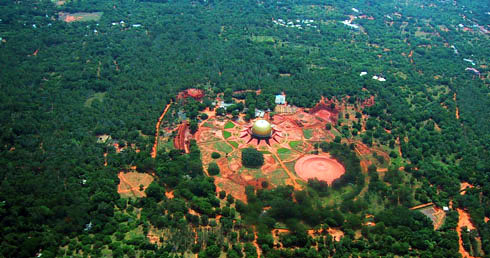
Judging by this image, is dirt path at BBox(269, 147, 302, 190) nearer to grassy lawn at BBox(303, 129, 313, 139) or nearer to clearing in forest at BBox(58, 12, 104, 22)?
grassy lawn at BBox(303, 129, 313, 139)

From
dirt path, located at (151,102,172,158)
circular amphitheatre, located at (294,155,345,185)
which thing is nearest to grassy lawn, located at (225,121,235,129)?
dirt path, located at (151,102,172,158)

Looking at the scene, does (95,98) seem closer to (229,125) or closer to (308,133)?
(229,125)

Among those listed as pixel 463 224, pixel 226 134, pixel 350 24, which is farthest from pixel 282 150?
pixel 350 24

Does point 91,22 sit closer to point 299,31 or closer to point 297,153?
point 299,31

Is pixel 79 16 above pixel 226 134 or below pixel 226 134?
above

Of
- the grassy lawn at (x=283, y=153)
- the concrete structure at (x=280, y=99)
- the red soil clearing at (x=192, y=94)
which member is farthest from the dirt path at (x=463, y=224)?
the red soil clearing at (x=192, y=94)


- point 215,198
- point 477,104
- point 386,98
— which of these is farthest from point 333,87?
point 215,198

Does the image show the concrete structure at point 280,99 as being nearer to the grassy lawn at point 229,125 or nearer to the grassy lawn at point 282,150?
the grassy lawn at point 229,125

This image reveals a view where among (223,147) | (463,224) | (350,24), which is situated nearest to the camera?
(463,224)
